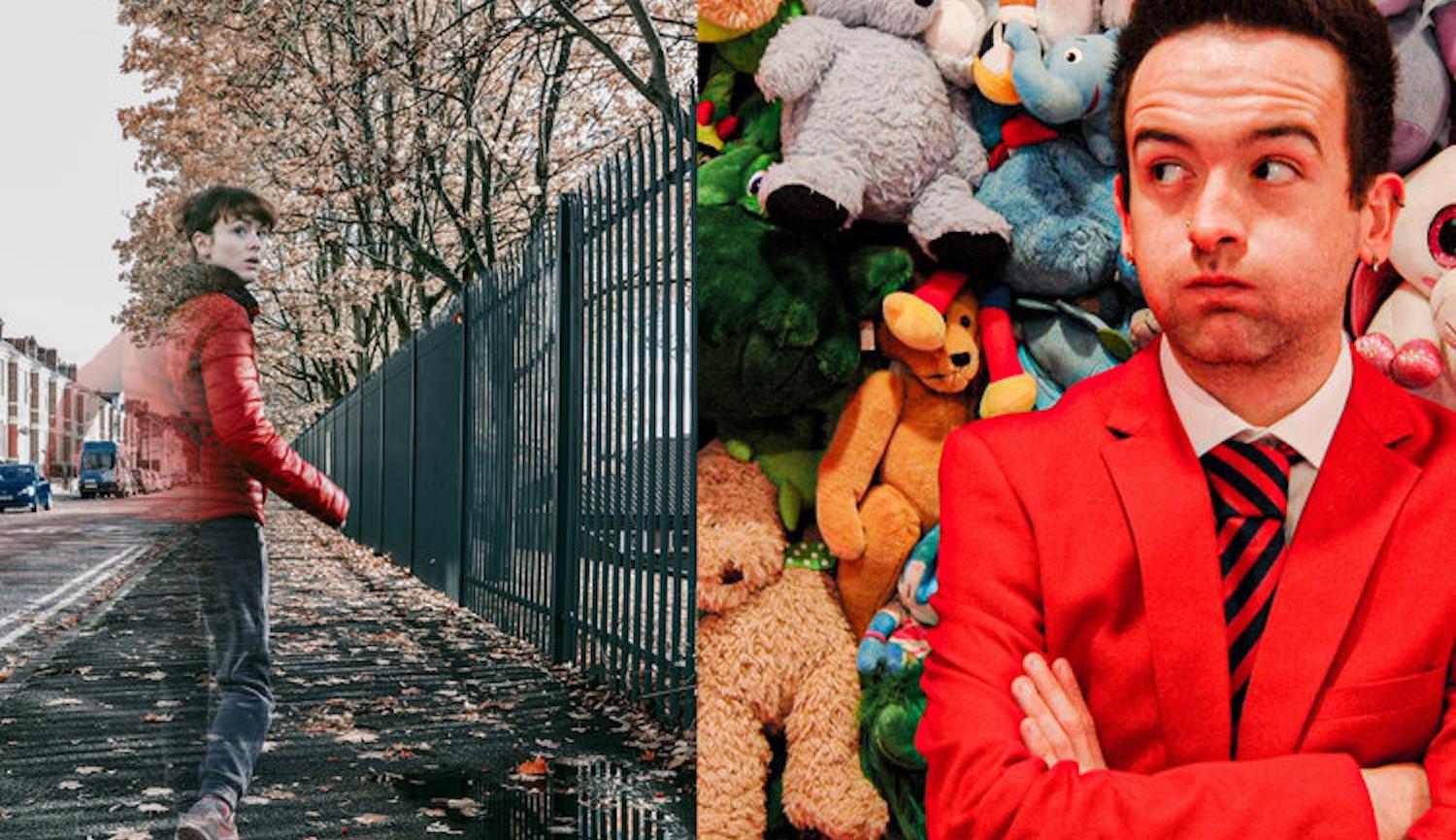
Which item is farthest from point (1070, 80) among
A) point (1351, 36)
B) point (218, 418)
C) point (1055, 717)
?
point (218, 418)

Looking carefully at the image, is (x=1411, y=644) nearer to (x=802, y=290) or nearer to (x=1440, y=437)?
(x=1440, y=437)

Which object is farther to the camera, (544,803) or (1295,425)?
(544,803)

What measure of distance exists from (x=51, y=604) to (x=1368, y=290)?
1202 cm

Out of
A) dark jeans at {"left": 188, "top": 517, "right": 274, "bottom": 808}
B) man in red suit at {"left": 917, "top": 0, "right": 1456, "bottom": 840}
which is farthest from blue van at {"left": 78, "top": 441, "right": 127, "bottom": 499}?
man in red suit at {"left": 917, "top": 0, "right": 1456, "bottom": 840}

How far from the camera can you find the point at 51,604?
1155 centimetres

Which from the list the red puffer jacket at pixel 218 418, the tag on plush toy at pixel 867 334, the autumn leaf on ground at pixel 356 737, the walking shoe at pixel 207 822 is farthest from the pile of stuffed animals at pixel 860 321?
the autumn leaf on ground at pixel 356 737

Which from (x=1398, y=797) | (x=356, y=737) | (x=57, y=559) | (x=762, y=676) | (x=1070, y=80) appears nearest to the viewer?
(x=1398, y=797)

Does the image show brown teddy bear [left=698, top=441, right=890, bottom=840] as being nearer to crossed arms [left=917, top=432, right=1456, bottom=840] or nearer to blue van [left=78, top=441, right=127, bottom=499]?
crossed arms [left=917, top=432, right=1456, bottom=840]

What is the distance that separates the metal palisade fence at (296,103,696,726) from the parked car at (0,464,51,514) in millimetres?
7224

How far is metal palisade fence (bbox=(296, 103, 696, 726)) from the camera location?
224 inches

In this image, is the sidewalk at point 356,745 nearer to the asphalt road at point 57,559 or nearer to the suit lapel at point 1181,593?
the asphalt road at point 57,559

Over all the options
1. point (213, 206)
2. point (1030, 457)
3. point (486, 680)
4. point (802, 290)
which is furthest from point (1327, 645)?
point (486, 680)

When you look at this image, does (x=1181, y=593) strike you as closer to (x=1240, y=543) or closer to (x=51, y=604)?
(x=1240, y=543)

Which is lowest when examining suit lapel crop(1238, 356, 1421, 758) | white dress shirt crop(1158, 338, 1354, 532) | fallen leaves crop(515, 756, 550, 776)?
fallen leaves crop(515, 756, 550, 776)
